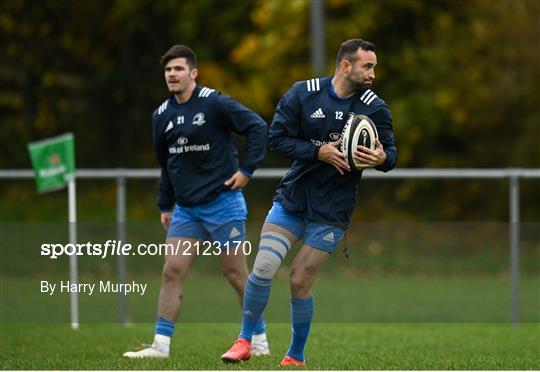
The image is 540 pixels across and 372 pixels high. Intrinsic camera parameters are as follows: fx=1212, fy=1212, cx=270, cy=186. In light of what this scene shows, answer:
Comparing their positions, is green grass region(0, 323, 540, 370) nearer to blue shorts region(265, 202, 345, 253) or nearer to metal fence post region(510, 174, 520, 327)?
metal fence post region(510, 174, 520, 327)

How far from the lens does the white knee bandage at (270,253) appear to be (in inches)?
315

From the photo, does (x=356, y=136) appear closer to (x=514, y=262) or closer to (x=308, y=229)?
(x=308, y=229)

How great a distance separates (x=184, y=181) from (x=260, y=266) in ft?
4.30

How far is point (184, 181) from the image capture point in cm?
906

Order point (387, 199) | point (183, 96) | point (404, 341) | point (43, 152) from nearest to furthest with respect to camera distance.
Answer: point (183, 96), point (404, 341), point (43, 152), point (387, 199)

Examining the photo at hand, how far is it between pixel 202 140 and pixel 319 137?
129cm

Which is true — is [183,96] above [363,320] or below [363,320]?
above

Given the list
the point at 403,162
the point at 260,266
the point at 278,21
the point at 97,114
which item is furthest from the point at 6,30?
the point at 260,266

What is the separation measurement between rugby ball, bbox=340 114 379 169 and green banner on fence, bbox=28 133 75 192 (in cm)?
495

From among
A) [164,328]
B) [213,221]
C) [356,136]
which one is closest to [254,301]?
[164,328]

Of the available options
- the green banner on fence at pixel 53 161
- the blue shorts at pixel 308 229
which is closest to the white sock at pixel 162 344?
the blue shorts at pixel 308 229

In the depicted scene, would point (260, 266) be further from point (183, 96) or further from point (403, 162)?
point (403, 162)

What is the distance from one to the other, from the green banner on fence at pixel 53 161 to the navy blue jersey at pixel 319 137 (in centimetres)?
445

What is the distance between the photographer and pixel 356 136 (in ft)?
25.0
